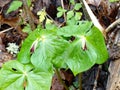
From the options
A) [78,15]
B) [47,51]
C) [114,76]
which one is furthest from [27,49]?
[78,15]

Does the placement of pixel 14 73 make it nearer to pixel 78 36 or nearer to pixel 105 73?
pixel 78 36

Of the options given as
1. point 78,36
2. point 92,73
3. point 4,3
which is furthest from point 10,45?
point 78,36

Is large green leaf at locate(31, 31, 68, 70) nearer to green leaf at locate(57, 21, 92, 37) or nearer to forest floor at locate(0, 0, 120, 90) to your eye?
green leaf at locate(57, 21, 92, 37)

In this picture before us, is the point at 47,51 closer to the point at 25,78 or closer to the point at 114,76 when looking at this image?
the point at 25,78

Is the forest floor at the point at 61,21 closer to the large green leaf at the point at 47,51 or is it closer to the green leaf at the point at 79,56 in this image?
the green leaf at the point at 79,56

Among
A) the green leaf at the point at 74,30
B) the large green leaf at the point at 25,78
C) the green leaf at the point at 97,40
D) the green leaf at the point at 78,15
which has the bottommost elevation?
the large green leaf at the point at 25,78

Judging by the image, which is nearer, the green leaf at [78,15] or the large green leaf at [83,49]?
the large green leaf at [83,49]

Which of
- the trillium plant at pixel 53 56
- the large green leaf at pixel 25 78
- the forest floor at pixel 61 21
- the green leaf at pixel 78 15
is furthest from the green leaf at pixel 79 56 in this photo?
the green leaf at pixel 78 15
